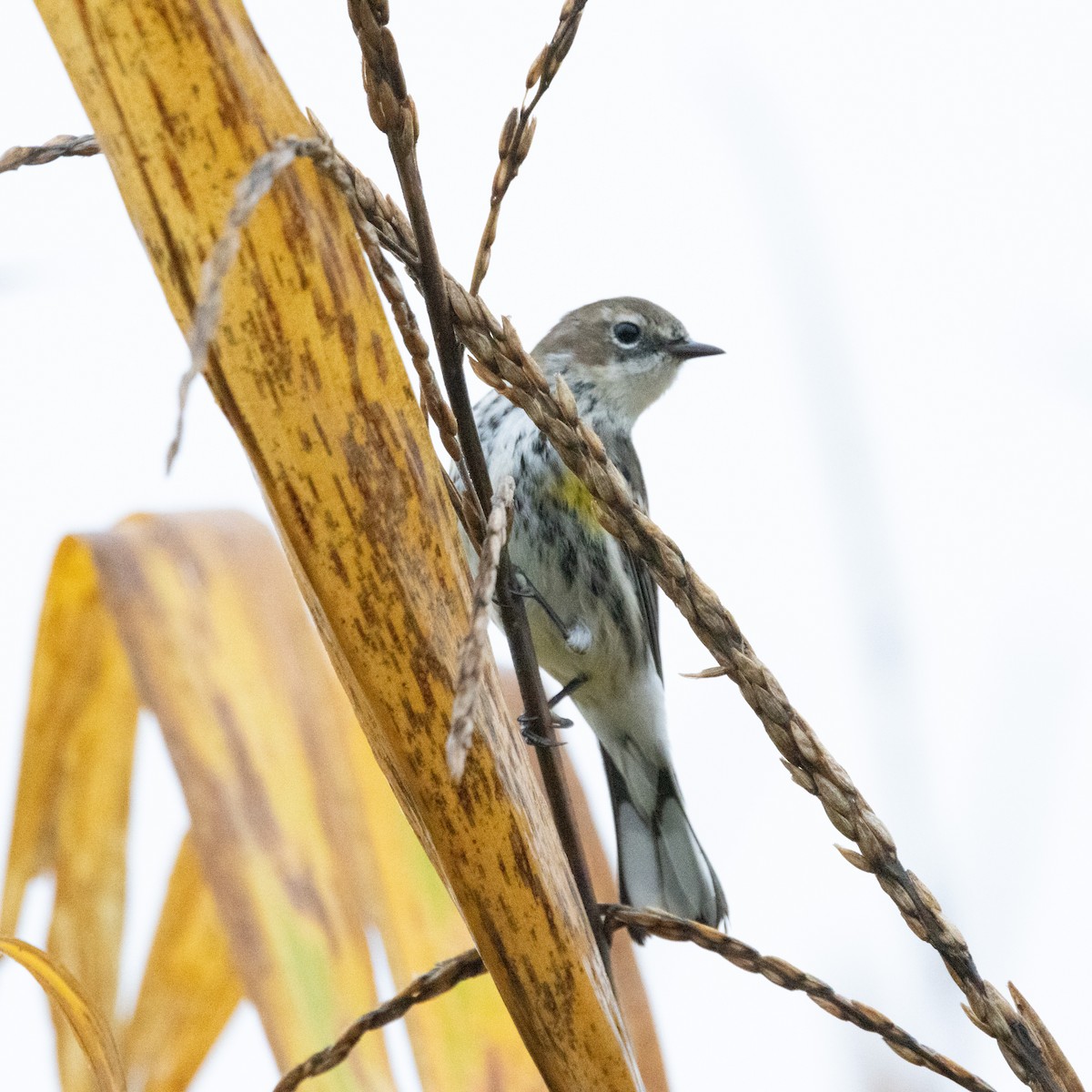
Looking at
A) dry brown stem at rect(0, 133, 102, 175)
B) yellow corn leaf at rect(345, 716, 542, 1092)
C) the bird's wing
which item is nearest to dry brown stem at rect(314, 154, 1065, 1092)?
dry brown stem at rect(0, 133, 102, 175)

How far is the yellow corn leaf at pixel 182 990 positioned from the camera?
38.6 inches

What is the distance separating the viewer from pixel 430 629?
67 centimetres

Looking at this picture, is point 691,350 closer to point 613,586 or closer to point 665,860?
point 613,586

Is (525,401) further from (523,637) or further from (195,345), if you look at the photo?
(195,345)

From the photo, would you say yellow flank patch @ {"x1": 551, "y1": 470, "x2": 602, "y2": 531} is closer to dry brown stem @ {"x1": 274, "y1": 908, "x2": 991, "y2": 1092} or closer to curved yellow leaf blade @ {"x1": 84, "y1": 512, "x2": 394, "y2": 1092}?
curved yellow leaf blade @ {"x1": 84, "y1": 512, "x2": 394, "y2": 1092}

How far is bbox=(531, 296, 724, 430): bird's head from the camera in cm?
281

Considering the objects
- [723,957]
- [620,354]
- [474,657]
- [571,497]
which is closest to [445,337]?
[474,657]

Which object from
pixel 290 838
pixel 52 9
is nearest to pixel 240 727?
pixel 290 838

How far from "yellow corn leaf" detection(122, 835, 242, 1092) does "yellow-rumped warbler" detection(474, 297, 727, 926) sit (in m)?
0.90

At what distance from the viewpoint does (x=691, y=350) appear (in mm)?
2926

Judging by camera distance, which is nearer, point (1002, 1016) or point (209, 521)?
point (1002, 1016)

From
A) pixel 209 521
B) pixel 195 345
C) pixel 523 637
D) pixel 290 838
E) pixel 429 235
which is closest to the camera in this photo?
pixel 195 345

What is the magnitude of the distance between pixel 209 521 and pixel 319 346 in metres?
0.62

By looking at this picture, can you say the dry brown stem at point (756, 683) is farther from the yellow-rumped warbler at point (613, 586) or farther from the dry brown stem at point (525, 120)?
the yellow-rumped warbler at point (613, 586)
